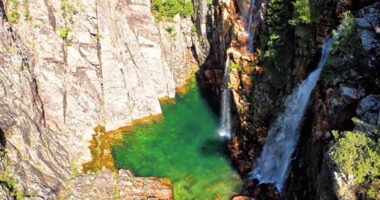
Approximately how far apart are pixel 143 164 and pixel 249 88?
37.0ft

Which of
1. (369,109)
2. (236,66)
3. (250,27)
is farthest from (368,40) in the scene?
(250,27)

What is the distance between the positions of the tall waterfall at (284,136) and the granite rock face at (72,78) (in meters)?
7.57

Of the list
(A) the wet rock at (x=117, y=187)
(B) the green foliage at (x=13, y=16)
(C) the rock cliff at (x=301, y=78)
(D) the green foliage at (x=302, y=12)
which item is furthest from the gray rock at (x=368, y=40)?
(B) the green foliage at (x=13, y=16)

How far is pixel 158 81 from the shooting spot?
107 feet

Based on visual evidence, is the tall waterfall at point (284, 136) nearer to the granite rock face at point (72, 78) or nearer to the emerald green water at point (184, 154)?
the emerald green water at point (184, 154)

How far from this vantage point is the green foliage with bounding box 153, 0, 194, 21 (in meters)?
33.9

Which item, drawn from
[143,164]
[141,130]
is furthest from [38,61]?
[143,164]

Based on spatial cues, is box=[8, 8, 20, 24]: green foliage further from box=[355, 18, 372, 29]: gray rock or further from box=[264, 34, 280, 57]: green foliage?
box=[355, 18, 372, 29]: gray rock

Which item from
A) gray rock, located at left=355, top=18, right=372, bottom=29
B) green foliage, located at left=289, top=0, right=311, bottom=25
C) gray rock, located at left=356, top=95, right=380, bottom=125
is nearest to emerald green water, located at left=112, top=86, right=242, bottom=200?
gray rock, located at left=356, top=95, right=380, bottom=125

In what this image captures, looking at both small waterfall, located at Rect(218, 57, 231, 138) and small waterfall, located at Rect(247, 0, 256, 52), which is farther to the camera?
small waterfall, located at Rect(218, 57, 231, 138)

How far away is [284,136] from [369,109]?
7.47 meters

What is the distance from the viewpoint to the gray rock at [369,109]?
1085 cm

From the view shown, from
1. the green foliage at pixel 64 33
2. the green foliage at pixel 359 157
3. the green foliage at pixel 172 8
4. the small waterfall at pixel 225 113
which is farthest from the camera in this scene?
the green foliage at pixel 172 8

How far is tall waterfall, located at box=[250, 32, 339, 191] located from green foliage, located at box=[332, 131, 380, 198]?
17.5 ft
